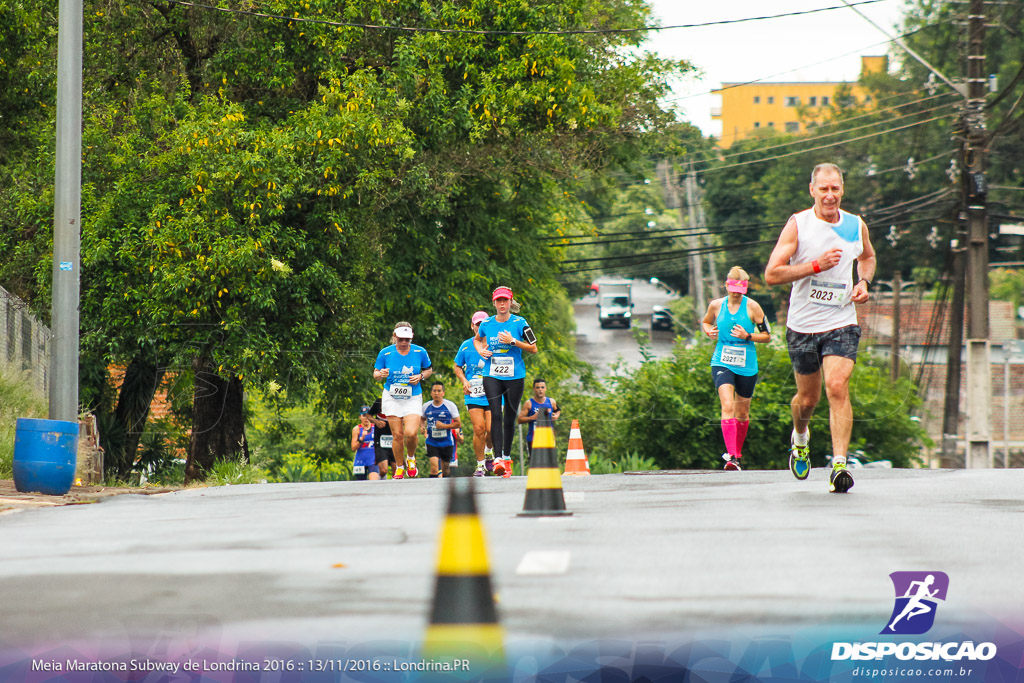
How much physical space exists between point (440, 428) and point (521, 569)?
41.8 feet

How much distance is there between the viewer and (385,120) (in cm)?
2011

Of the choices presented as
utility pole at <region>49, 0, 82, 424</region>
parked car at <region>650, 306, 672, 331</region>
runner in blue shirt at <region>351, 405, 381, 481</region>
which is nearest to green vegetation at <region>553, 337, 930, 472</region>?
runner in blue shirt at <region>351, 405, 381, 481</region>

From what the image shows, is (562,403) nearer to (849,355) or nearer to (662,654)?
(849,355)

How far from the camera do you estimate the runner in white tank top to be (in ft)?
30.3

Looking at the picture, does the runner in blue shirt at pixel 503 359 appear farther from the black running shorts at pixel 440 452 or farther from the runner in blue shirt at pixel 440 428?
the black running shorts at pixel 440 452

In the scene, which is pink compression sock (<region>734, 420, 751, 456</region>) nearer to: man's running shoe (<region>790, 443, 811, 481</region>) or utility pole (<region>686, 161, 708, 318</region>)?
man's running shoe (<region>790, 443, 811, 481</region>)

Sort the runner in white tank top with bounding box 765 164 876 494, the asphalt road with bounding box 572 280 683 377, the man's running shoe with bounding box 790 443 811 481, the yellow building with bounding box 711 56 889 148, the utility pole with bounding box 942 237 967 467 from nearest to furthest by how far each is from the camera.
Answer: the runner in white tank top with bounding box 765 164 876 494 < the man's running shoe with bounding box 790 443 811 481 < the utility pole with bounding box 942 237 967 467 < the asphalt road with bounding box 572 280 683 377 < the yellow building with bounding box 711 56 889 148

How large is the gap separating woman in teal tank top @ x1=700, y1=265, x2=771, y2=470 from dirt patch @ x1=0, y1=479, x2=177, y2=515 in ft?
18.1

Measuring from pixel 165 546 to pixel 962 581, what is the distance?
375cm

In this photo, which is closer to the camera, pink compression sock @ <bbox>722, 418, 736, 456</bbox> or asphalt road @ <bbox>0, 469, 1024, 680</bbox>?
asphalt road @ <bbox>0, 469, 1024, 680</bbox>

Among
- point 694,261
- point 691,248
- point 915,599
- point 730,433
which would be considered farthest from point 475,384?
point 694,261

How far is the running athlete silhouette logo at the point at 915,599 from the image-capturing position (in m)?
4.34

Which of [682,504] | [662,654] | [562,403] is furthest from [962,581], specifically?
[562,403]

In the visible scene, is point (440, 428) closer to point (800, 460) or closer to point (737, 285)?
point (737, 285)
